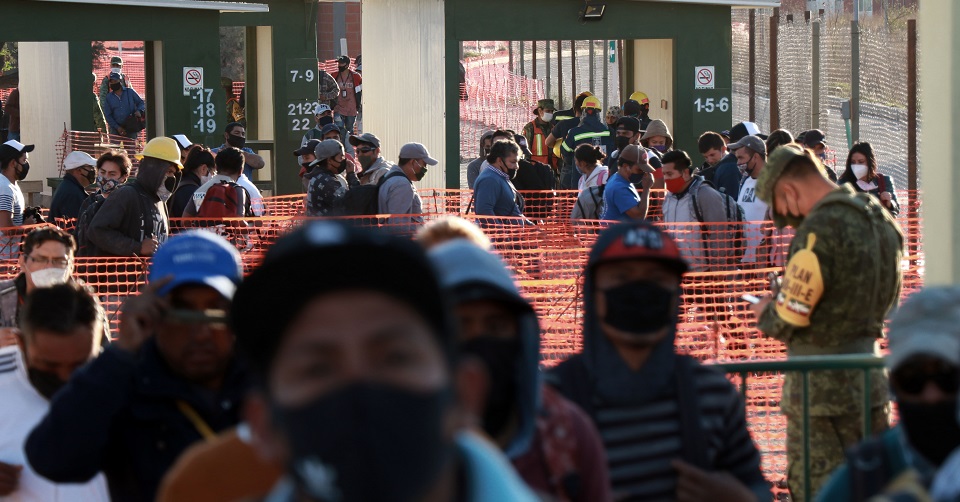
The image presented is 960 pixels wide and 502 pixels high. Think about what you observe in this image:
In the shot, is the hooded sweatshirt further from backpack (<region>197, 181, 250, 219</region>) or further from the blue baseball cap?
the blue baseball cap

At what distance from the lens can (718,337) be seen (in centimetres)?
981

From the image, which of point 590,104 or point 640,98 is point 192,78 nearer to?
point 590,104

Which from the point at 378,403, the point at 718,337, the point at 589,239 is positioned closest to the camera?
the point at 378,403

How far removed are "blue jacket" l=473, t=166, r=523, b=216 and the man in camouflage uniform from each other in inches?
290

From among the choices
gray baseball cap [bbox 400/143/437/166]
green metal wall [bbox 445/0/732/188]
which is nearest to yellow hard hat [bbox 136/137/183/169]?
gray baseball cap [bbox 400/143/437/166]

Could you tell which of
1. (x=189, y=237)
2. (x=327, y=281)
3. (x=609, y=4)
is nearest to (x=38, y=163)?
(x=609, y=4)

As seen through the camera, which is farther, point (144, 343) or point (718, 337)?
point (718, 337)

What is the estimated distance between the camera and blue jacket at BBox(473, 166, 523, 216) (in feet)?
44.7

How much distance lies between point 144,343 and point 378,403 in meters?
2.03

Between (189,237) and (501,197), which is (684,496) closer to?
(189,237)

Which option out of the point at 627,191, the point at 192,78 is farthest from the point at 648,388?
the point at 192,78

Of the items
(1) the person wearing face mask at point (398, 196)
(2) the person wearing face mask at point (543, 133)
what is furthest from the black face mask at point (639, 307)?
(2) the person wearing face mask at point (543, 133)

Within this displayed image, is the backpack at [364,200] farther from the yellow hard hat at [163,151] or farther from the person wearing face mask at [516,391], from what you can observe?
the person wearing face mask at [516,391]

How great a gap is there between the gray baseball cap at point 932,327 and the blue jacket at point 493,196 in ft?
34.5
